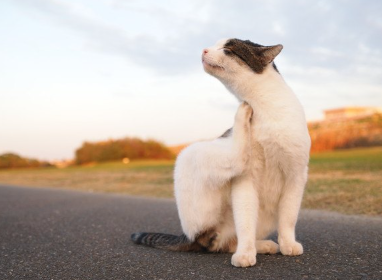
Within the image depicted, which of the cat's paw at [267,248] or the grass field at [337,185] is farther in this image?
the grass field at [337,185]

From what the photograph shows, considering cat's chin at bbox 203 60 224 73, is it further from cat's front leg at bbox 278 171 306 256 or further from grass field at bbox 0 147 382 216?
grass field at bbox 0 147 382 216

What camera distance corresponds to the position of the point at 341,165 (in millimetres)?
10672

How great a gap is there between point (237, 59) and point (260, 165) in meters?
0.84

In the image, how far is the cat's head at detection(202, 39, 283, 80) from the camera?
307cm

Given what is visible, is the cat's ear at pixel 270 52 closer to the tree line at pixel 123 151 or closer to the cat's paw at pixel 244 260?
the cat's paw at pixel 244 260

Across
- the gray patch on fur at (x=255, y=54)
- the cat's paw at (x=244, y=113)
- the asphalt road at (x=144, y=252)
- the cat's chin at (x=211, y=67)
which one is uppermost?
the gray patch on fur at (x=255, y=54)

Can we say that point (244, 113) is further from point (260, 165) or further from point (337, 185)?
point (337, 185)

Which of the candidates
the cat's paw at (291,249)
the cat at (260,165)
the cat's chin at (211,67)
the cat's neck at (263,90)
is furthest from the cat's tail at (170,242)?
the cat's chin at (211,67)

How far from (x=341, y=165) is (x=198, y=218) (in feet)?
27.8

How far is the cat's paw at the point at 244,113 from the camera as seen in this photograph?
9.66 feet

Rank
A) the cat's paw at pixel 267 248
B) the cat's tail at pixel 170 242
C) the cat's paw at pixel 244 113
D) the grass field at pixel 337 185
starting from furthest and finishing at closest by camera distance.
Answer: the grass field at pixel 337 185 < the cat's tail at pixel 170 242 < the cat's paw at pixel 267 248 < the cat's paw at pixel 244 113

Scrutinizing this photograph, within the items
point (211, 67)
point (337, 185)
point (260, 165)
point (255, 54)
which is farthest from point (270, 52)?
point (337, 185)

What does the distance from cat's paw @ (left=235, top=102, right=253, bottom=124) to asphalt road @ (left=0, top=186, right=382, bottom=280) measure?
3.52ft

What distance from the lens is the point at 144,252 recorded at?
3539 millimetres
